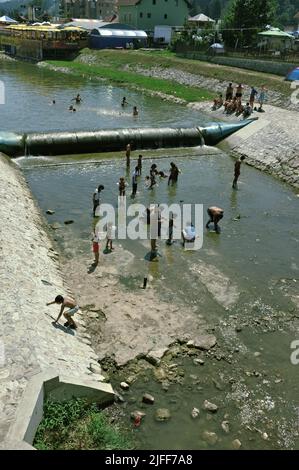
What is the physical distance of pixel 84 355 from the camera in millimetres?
12492

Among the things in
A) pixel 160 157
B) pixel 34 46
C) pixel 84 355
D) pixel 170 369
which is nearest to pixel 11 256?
pixel 84 355

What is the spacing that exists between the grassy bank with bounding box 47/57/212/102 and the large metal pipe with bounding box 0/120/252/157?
48.9 ft

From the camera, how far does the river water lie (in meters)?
11.1

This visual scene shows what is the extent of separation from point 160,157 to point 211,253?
14849mm

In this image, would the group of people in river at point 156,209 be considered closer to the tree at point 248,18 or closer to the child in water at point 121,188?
the child in water at point 121,188

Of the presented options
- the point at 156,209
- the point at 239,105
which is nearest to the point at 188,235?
the point at 156,209

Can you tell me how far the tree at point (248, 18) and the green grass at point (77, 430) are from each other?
64.3 meters

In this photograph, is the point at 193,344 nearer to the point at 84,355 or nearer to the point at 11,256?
the point at 84,355

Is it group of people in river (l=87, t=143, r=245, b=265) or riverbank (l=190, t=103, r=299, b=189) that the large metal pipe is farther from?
group of people in river (l=87, t=143, r=245, b=265)

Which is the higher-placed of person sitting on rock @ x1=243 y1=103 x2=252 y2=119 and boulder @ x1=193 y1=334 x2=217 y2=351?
person sitting on rock @ x1=243 y1=103 x2=252 y2=119

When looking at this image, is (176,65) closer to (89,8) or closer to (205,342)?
(205,342)

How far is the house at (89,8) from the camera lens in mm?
159375

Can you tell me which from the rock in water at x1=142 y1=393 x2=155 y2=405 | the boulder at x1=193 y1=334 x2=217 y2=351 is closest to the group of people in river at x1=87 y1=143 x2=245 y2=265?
the boulder at x1=193 y1=334 x2=217 y2=351

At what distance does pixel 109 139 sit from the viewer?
3262 cm
